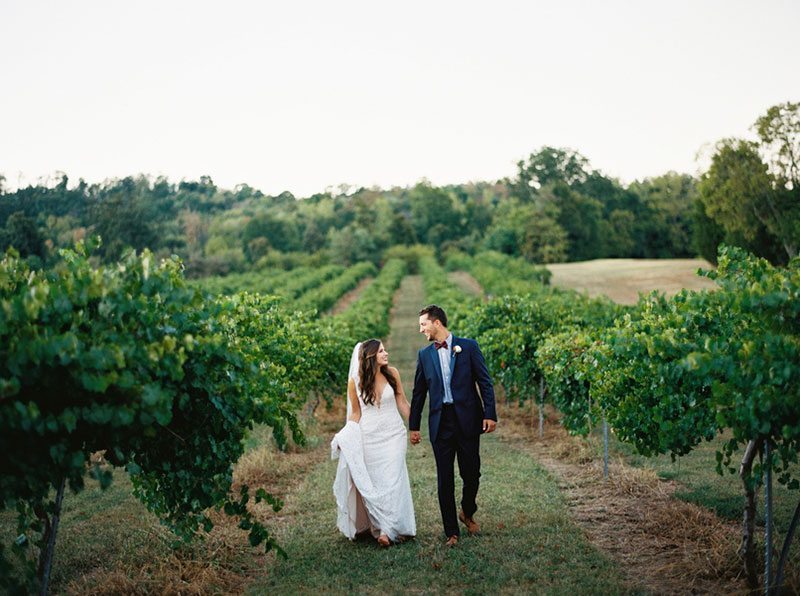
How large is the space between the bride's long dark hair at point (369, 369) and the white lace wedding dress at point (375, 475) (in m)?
0.11

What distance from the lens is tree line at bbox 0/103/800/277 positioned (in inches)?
1729

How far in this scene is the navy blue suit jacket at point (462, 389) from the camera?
6242 mm

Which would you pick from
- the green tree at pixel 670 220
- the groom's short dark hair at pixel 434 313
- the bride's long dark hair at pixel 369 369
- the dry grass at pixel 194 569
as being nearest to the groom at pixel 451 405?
the groom's short dark hair at pixel 434 313

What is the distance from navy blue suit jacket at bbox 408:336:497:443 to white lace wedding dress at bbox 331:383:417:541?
29 centimetres

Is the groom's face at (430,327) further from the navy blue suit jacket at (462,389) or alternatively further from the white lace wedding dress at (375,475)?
the white lace wedding dress at (375,475)

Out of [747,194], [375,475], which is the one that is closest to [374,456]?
[375,475]

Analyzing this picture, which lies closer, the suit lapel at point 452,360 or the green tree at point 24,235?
the suit lapel at point 452,360

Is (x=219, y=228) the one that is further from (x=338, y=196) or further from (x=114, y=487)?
(x=114, y=487)

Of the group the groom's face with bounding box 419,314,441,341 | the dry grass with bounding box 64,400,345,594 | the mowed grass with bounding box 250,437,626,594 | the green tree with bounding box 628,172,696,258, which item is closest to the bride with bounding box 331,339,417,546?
the mowed grass with bounding box 250,437,626,594

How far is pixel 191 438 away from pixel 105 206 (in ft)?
234

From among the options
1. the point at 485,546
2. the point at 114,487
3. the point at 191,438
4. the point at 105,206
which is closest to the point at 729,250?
the point at 485,546

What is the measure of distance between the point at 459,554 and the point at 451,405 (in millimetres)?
1249

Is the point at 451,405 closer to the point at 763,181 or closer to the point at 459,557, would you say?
the point at 459,557

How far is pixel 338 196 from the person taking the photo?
531ft
